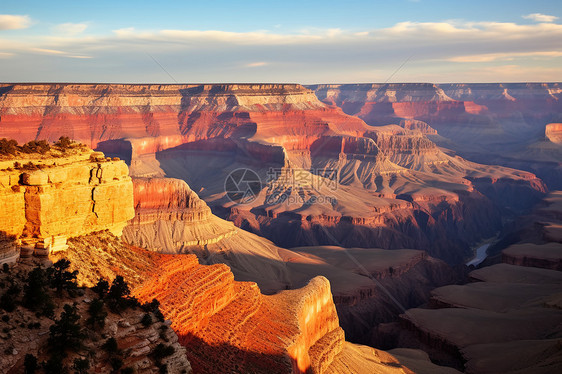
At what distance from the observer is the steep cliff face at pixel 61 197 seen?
19.0 meters

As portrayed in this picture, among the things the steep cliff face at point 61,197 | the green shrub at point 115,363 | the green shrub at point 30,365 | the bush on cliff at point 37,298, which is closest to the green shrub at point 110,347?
the green shrub at point 115,363

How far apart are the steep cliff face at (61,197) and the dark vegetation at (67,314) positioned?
1.70 meters

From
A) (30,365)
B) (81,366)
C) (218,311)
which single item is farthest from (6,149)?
(218,311)

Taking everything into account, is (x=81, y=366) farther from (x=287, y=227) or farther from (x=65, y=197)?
(x=287, y=227)

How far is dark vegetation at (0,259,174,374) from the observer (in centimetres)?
1461

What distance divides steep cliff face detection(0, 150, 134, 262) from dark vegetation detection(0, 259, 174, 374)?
1700 mm

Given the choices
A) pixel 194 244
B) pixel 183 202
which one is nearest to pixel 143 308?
pixel 194 244

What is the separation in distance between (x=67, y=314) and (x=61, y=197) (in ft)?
21.7

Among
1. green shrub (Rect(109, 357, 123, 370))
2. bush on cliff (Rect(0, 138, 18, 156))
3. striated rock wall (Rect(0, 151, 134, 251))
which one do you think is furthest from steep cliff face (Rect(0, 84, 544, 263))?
green shrub (Rect(109, 357, 123, 370))

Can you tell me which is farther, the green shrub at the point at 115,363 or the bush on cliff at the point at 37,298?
the bush on cliff at the point at 37,298

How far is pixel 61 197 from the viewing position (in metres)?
20.8

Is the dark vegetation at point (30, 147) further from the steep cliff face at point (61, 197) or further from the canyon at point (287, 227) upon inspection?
the canyon at point (287, 227)

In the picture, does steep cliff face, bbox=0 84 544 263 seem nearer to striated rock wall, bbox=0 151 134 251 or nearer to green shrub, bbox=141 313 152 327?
striated rock wall, bbox=0 151 134 251

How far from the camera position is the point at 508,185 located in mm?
153750
